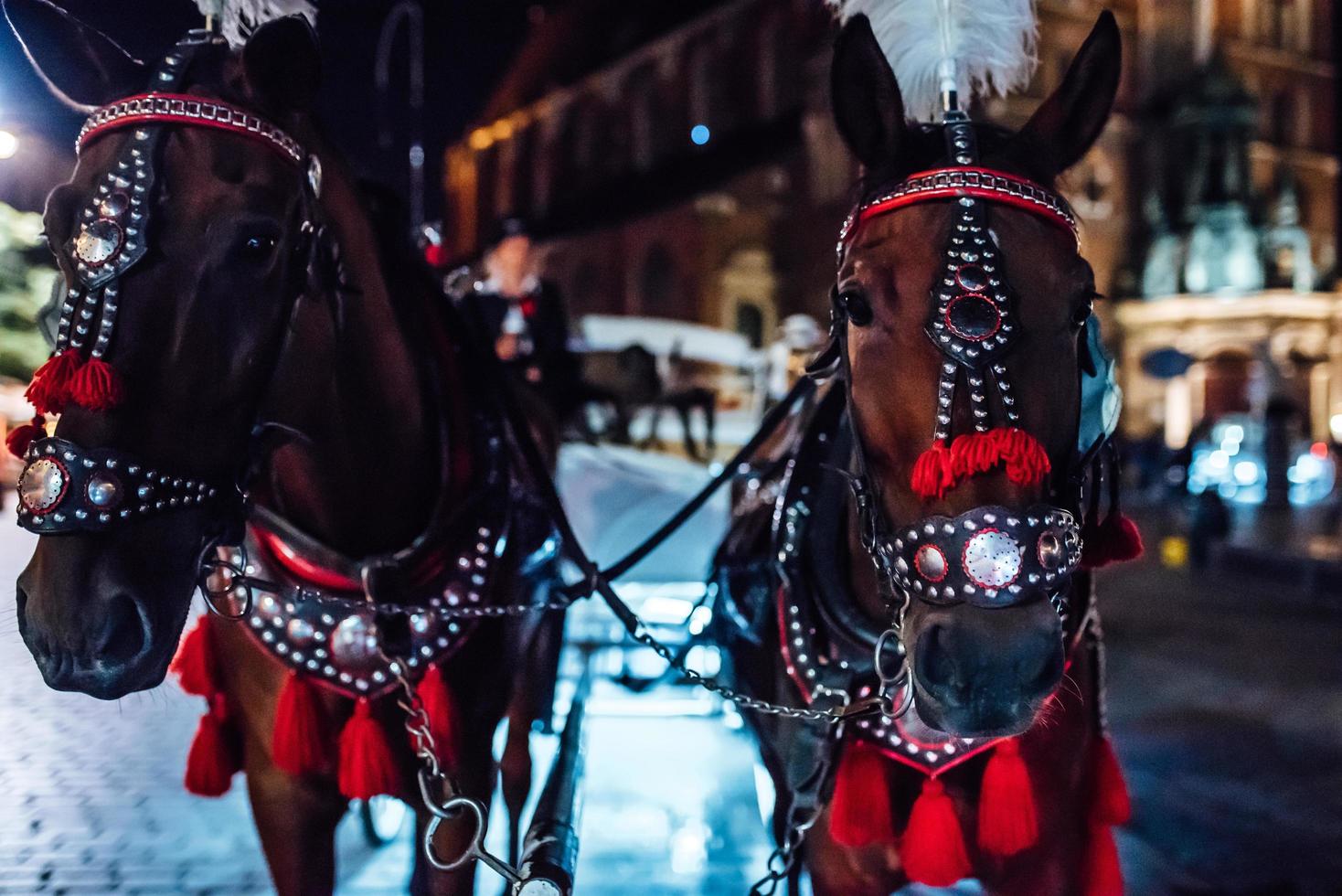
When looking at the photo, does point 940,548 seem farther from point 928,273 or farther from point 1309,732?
point 1309,732

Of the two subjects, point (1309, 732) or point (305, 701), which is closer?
point (305, 701)

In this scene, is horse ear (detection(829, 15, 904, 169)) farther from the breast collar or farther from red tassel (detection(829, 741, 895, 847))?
red tassel (detection(829, 741, 895, 847))

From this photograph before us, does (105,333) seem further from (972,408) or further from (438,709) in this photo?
(972,408)

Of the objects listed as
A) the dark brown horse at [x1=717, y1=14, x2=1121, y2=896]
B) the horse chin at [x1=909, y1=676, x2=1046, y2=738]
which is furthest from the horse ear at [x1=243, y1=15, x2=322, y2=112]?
the horse chin at [x1=909, y1=676, x2=1046, y2=738]

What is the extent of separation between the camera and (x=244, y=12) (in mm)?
1902

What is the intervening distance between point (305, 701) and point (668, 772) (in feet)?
10.1

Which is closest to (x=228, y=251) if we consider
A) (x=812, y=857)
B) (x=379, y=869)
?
(x=812, y=857)

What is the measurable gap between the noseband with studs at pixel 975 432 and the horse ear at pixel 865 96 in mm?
187

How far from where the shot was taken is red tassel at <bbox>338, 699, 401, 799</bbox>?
5.98 feet

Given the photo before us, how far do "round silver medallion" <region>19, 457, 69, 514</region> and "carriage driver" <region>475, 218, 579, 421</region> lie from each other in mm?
3377

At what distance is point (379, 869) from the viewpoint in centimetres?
360

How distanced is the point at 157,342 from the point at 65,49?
0.68 m

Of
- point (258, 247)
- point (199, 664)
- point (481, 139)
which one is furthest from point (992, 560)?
point (481, 139)

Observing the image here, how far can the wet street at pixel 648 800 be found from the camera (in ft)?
11.1
